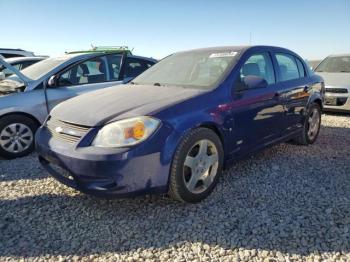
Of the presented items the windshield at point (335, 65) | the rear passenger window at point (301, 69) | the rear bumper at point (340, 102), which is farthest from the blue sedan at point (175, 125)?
the windshield at point (335, 65)

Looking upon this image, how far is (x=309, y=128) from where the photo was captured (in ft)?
17.0

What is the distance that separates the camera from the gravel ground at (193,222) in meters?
2.46

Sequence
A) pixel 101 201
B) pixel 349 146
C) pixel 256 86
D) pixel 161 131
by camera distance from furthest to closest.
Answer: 1. pixel 349 146
2. pixel 256 86
3. pixel 101 201
4. pixel 161 131

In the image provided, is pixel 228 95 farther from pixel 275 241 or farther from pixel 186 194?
pixel 275 241

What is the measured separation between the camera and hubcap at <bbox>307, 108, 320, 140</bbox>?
5.18 metres

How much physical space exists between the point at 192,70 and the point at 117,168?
1.72 metres

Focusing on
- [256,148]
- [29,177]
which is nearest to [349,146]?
[256,148]

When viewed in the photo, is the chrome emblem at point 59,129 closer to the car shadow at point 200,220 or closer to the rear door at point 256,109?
the car shadow at point 200,220

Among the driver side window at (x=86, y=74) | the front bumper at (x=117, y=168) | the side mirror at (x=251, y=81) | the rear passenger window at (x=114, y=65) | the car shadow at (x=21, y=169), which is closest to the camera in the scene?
the front bumper at (x=117, y=168)

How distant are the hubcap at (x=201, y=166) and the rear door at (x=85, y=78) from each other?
2732 millimetres

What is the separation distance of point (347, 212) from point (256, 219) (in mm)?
881

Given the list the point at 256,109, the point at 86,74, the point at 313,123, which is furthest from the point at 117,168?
the point at 313,123

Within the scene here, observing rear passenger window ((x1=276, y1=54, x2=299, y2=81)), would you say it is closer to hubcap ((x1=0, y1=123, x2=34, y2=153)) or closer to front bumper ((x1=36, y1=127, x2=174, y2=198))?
front bumper ((x1=36, y1=127, x2=174, y2=198))

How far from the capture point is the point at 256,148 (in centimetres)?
388
